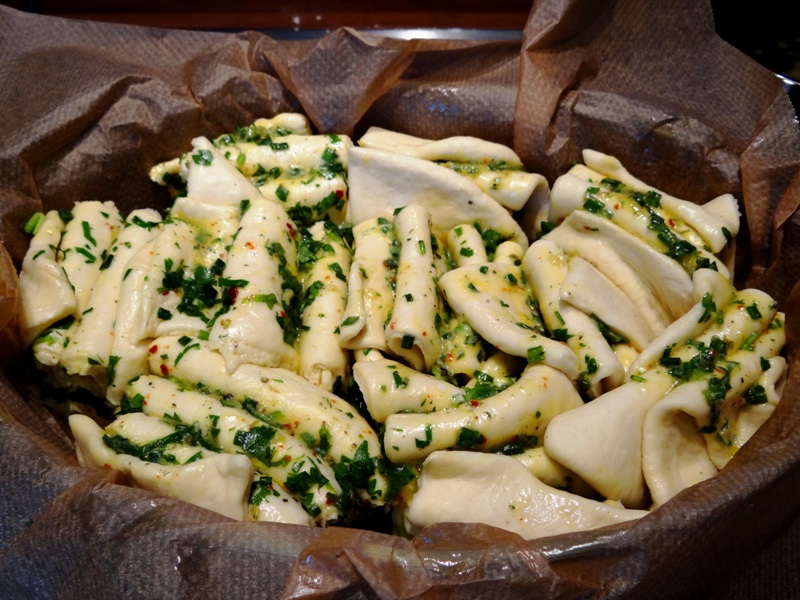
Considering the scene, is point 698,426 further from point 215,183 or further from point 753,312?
point 215,183

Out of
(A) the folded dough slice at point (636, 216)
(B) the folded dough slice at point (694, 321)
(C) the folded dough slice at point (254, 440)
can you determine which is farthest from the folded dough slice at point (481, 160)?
(C) the folded dough slice at point (254, 440)

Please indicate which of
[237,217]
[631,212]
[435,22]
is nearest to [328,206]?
[237,217]

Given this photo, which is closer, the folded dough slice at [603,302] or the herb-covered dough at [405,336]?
the herb-covered dough at [405,336]

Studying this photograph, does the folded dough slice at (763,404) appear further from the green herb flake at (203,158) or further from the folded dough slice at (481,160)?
the green herb flake at (203,158)

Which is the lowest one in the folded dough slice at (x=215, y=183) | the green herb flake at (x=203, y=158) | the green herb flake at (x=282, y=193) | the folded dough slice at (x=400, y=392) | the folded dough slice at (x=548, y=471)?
the folded dough slice at (x=548, y=471)

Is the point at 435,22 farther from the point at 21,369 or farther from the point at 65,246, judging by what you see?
the point at 21,369

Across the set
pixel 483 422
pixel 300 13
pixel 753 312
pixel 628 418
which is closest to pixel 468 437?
pixel 483 422
